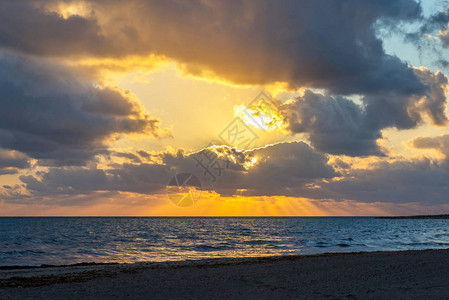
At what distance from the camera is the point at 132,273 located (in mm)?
25859

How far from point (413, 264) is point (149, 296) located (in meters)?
18.7

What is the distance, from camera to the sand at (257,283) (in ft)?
58.9

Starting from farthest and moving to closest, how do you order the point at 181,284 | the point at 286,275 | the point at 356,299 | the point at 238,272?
1. the point at 238,272
2. the point at 286,275
3. the point at 181,284
4. the point at 356,299

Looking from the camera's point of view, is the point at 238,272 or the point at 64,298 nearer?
the point at 64,298

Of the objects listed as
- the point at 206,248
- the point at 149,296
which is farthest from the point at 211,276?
the point at 206,248

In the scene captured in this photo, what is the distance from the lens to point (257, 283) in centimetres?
→ 2100

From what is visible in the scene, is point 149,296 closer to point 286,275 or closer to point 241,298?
point 241,298

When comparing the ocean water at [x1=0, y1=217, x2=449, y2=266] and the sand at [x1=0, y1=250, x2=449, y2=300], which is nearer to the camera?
the sand at [x1=0, y1=250, x2=449, y2=300]

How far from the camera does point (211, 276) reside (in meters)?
23.7

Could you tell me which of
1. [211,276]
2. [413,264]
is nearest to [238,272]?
[211,276]

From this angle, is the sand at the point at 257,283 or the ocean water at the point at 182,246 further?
the ocean water at the point at 182,246

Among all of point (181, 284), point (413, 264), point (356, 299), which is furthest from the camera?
point (413, 264)

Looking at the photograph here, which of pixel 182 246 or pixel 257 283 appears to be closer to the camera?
pixel 257 283

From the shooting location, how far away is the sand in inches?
706
